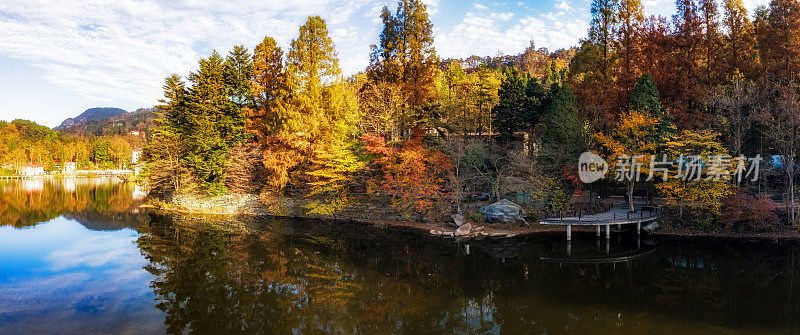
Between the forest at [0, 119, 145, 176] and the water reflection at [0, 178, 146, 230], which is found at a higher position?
the forest at [0, 119, 145, 176]

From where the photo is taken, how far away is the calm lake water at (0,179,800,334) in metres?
10.9

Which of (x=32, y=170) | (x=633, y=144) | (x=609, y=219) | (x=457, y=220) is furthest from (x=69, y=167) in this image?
(x=633, y=144)

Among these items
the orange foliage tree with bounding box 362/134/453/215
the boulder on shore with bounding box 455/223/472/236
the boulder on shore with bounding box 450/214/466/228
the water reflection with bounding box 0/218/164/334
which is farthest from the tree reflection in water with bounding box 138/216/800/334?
the orange foliage tree with bounding box 362/134/453/215

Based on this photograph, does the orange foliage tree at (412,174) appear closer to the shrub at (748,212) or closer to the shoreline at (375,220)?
the shoreline at (375,220)

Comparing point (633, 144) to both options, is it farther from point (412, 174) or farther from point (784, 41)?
point (412, 174)

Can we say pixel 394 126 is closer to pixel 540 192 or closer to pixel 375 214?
pixel 375 214

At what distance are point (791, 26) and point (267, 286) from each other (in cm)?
3388

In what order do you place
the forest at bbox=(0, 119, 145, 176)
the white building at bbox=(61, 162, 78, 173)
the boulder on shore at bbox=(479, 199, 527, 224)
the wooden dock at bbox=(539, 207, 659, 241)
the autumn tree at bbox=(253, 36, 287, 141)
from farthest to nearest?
the white building at bbox=(61, 162, 78, 173)
the forest at bbox=(0, 119, 145, 176)
the autumn tree at bbox=(253, 36, 287, 141)
the boulder on shore at bbox=(479, 199, 527, 224)
the wooden dock at bbox=(539, 207, 659, 241)

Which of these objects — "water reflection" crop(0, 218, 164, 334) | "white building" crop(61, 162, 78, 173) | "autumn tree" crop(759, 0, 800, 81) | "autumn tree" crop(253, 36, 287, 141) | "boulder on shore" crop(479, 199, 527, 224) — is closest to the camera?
"water reflection" crop(0, 218, 164, 334)

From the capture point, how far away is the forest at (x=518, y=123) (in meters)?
23.1

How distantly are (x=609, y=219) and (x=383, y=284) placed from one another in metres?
15.1

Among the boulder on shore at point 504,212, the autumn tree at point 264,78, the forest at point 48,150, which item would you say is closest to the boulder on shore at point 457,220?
the boulder on shore at point 504,212

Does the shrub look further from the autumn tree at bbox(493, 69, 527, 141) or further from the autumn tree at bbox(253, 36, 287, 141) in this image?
the autumn tree at bbox(253, 36, 287, 141)

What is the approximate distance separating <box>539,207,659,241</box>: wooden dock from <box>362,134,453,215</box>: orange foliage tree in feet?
24.5
